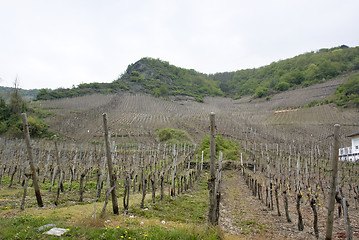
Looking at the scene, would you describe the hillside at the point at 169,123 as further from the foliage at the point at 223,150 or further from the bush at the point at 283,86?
the bush at the point at 283,86

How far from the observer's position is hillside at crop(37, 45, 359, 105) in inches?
3228

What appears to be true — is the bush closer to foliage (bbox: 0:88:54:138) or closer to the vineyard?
the vineyard

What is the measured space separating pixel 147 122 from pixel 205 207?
32.7 m

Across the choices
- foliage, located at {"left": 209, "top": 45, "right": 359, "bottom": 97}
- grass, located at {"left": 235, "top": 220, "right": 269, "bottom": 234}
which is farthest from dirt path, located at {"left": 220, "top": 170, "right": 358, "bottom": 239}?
foliage, located at {"left": 209, "top": 45, "right": 359, "bottom": 97}

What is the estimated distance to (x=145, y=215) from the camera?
7.45 meters

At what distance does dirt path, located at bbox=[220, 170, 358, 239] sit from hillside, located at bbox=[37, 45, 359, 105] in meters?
68.5

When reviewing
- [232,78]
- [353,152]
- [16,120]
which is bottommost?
[353,152]

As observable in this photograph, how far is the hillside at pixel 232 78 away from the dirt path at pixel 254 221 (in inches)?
2697

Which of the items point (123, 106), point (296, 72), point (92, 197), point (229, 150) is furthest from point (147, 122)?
point (296, 72)

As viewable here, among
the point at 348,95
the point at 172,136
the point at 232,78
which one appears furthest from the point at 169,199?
the point at 232,78

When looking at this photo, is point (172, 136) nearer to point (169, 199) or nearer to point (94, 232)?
point (169, 199)

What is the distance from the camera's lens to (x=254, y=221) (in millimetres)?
7867

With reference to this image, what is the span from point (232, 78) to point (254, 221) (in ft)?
466

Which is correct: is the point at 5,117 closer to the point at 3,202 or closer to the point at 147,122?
the point at 147,122
